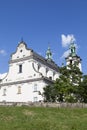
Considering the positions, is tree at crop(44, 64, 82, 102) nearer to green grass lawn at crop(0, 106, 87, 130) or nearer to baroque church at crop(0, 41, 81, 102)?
baroque church at crop(0, 41, 81, 102)

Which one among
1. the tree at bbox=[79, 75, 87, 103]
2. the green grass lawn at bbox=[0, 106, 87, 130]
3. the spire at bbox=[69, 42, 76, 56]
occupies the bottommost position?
the green grass lawn at bbox=[0, 106, 87, 130]

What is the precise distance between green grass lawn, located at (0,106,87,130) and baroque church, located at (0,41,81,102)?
30300 millimetres

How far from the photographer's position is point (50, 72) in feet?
250

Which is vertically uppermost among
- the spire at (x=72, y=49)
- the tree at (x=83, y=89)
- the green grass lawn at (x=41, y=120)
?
the spire at (x=72, y=49)

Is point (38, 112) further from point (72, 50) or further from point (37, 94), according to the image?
point (72, 50)

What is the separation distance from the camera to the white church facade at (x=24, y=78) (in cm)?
6594

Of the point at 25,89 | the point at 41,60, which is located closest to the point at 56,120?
the point at 25,89

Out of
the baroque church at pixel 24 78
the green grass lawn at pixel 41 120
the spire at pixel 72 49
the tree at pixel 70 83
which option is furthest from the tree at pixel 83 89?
the spire at pixel 72 49

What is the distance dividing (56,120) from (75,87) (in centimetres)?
2331

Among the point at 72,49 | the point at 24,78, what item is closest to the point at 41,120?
the point at 24,78

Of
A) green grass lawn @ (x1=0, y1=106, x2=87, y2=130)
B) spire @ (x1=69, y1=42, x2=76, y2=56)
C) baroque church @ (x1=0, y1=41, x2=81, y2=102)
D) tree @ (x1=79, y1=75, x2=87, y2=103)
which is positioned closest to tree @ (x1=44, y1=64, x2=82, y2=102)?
tree @ (x1=79, y1=75, x2=87, y2=103)

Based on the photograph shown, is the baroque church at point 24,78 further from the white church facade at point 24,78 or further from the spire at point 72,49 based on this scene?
the spire at point 72,49

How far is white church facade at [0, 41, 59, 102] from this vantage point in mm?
65938

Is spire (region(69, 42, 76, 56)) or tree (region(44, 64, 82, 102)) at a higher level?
spire (region(69, 42, 76, 56))
